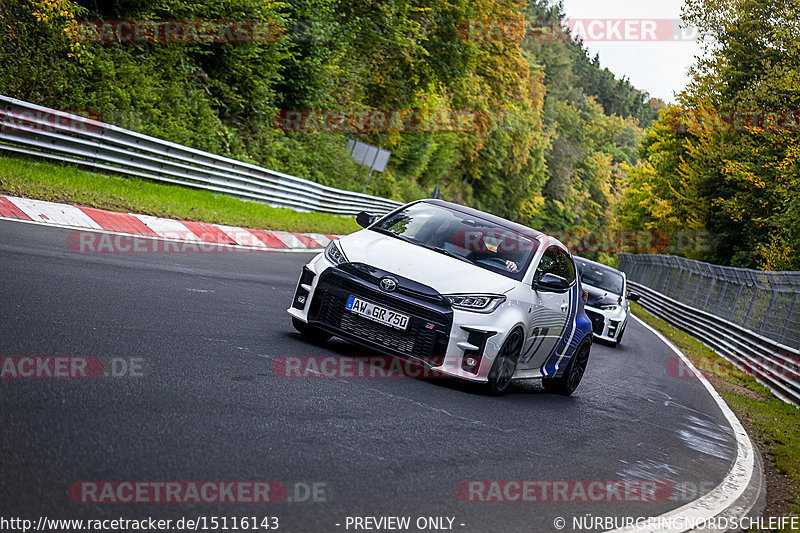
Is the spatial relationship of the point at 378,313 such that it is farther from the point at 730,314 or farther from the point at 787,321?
the point at 730,314

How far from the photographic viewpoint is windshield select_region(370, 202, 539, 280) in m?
8.65

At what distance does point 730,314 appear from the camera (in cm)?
2466

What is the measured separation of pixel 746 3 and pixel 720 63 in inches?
133

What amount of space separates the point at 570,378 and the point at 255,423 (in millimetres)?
5278

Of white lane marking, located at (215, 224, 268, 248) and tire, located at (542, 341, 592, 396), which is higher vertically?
tire, located at (542, 341, 592, 396)

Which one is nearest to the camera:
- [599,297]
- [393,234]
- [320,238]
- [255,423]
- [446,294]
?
[255,423]

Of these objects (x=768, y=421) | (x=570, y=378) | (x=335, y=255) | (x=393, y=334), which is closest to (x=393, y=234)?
(x=335, y=255)

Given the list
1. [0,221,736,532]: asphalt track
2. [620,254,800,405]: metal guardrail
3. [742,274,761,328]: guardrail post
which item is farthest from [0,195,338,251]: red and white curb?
[742,274,761,328]: guardrail post

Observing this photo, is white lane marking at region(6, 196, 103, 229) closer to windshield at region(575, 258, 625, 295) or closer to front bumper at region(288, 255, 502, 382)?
front bumper at region(288, 255, 502, 382)

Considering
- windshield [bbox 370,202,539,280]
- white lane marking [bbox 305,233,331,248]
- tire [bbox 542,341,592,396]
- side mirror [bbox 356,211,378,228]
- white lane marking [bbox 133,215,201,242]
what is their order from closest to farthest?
1. windshield [bbox 370,202,539,280]
2. side mirror [bbox 356,211,378,228]
3. tire [bbox 542,341,592,396]
4. white lane marking [bbox 133,215,201,242]
5. white lane marking [bbox 305,233,331,248]

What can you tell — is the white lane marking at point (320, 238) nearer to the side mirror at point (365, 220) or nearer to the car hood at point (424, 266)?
the side mirror at point (365, 220)

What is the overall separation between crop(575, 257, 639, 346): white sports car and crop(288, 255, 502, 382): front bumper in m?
9.74

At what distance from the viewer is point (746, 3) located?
45125 mm

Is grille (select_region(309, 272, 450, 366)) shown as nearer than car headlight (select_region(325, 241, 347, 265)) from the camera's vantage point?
Yes
